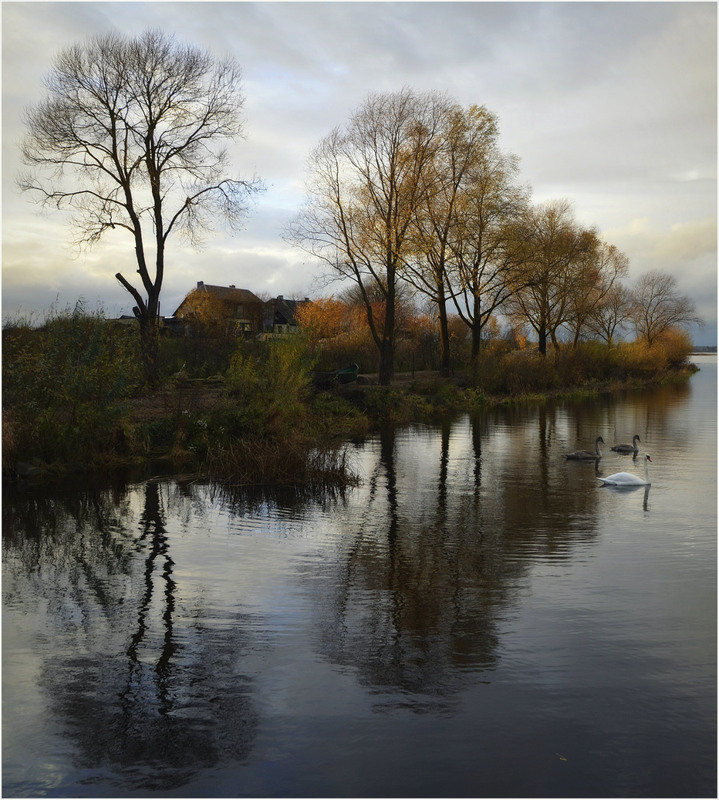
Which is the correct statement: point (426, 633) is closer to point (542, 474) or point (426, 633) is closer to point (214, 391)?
point (542, 474)

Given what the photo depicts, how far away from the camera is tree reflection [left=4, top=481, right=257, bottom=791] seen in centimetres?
532

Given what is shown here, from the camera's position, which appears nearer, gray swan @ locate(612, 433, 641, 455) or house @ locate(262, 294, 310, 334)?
gray swan @ locate(612, 433, 641, 455)

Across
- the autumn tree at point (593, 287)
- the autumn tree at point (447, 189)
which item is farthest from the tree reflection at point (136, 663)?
the autumn tree at point (593, 287)

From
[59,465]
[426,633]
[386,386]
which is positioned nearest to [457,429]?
[386,386]

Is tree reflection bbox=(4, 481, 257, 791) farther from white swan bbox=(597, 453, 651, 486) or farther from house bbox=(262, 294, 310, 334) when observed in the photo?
house bbox=(262, 294, 310, 334)

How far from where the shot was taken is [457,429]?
25.1 meters

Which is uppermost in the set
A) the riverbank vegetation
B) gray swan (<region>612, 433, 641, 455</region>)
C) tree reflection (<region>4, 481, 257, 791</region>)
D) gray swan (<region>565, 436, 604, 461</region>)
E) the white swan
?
the riverbank vegetation

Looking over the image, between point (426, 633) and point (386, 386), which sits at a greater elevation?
point (386, 386)

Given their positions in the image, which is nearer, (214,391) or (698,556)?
(698,556)

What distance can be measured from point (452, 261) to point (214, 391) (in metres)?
18.0

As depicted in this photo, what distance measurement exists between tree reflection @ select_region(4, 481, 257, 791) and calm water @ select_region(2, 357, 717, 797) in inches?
1.0

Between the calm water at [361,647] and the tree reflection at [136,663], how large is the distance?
2cm

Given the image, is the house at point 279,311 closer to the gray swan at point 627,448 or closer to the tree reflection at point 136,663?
the gray swan at point 627,448

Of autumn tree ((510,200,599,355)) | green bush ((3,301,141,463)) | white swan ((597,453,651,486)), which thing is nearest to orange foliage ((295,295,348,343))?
autumn tree ((510,200,599,355))
